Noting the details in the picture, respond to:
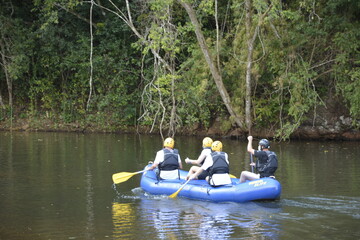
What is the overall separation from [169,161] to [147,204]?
1502 mm

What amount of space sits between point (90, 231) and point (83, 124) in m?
19.6

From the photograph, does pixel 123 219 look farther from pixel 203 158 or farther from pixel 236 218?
pixel 203 158

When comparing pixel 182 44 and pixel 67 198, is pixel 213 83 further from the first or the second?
pixel 67 198

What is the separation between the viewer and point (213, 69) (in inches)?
922

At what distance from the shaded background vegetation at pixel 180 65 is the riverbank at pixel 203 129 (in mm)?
135

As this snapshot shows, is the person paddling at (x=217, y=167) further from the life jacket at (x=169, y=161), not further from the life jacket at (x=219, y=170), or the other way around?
the life jacket at (x=169, y=161)

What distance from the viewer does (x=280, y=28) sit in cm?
2314

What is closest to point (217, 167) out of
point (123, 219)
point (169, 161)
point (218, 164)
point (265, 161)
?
point (218, 164)

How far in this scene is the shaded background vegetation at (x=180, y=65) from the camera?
2242 cm

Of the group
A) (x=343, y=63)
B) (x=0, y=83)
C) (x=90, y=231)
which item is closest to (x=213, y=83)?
(x=343, y=63)

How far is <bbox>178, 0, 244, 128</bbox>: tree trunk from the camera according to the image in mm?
23094

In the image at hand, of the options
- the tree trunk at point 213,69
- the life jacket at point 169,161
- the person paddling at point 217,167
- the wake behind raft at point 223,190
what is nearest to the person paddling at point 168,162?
the life jacket at point 169,161

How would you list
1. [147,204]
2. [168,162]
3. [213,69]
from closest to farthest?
1. [147,204]
2. [168,162]
3. [213,69]

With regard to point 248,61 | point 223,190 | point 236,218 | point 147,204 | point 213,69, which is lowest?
point 236,218
